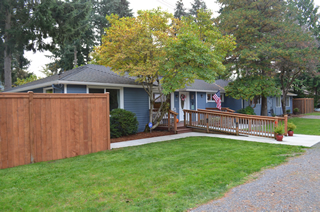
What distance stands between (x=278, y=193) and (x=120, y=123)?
722cm

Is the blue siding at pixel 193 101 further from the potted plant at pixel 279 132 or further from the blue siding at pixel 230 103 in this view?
the potted plant at pixel 279 132

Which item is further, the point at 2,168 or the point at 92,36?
the point at 92,36

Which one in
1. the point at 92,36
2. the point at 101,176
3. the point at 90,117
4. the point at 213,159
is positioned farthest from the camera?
the point at 92,36

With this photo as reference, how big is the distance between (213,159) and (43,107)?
15.7 ft

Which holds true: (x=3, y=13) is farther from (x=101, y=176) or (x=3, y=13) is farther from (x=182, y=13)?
(x=182, y=13)

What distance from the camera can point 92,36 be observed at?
29109mm

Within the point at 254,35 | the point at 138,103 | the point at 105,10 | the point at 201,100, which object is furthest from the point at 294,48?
the point at 105,10

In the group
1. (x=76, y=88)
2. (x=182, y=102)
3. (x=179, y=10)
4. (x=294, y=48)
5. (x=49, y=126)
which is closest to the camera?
(x=49, y=126)

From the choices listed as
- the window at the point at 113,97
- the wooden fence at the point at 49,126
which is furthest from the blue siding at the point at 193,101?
the wooden fence at the point at 49,126

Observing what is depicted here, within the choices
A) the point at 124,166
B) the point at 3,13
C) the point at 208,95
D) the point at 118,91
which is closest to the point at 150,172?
the point at 124,166

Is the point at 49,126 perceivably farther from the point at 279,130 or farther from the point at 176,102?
the point at 176,102

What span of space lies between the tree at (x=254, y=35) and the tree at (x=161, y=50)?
20.9 ft

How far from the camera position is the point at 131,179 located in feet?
14.1

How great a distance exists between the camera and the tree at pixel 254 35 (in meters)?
15.4
